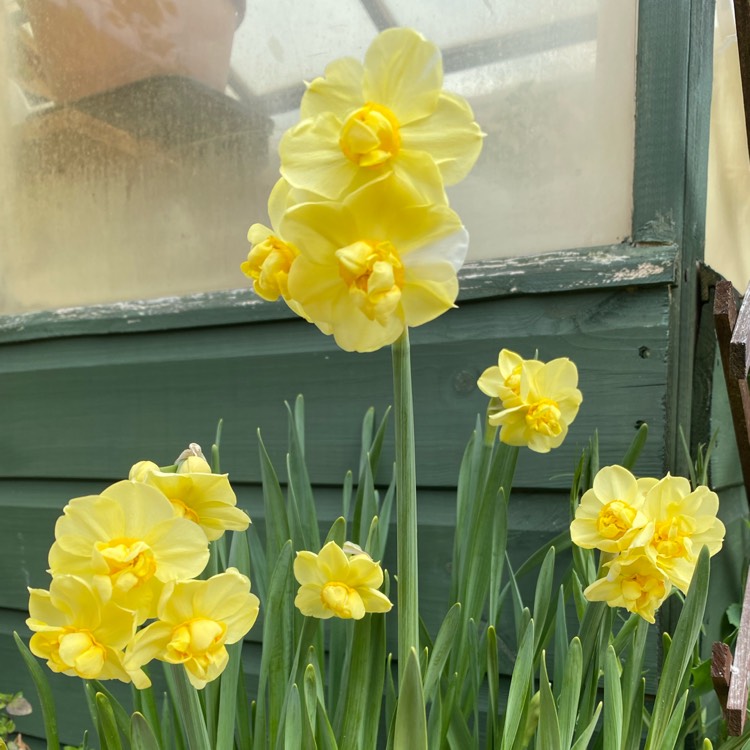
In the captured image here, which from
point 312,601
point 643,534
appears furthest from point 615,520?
point 312,601

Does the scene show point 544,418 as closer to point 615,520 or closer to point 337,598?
point 615,520

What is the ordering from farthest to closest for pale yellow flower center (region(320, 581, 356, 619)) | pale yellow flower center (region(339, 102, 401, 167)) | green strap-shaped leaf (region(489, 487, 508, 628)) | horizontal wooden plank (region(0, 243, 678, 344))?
1. horizontal wooden plank (region(0, 243, 678, 344))
2. green strap-shaped leaf (region(489, 487, 508, 628))
3. pale yellow flower center (region(320, 581, 356, 619))
4. pale yellow flower center (region(339, 102, 401, 167))

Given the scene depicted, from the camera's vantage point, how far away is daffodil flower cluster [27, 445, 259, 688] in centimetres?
35

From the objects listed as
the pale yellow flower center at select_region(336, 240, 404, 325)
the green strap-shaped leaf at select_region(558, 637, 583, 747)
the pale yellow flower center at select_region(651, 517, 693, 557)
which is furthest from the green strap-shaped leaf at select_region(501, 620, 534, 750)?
the pale yellow flower center at select_region(336, 240, 404, 325)

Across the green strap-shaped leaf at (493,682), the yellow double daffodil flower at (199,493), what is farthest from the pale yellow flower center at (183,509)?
the green strap-shaped leaf at (493,682)

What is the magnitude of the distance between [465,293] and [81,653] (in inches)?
27.1

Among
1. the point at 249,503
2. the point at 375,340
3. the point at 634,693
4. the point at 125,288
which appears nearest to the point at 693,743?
the point at 634,693

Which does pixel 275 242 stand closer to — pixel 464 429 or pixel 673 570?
pixel 673 570

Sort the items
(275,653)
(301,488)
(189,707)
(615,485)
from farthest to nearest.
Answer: (301,488), (275,653), (615,485), (189,707)

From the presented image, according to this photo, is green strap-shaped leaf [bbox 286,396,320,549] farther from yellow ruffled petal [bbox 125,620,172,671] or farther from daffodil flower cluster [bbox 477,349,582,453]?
yellow ruffled petal [bbox 125,620,172,671]

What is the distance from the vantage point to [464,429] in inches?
37.2

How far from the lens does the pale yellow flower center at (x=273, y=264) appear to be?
0.39 meters

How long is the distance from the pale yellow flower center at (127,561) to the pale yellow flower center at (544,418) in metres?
0.34

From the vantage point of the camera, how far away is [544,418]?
23.1 inches
